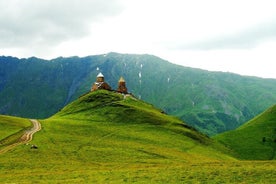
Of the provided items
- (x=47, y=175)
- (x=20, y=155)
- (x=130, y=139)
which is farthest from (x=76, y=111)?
(x=47, y=175)

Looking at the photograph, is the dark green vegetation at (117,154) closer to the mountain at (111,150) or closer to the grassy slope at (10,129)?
the mountain at (111,150)

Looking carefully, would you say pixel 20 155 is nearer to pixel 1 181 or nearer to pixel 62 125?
pixel 1 181

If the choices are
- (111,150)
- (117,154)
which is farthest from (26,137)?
(117,154)

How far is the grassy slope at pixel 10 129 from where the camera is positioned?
9832 cm

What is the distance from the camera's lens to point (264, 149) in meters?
184

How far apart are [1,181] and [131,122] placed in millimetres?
96866

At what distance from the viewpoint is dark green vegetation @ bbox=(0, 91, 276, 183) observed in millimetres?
53969

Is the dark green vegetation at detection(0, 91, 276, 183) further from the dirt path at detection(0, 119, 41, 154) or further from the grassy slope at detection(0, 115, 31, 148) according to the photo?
the grassy slope at detection(0, 115, 31, 148)

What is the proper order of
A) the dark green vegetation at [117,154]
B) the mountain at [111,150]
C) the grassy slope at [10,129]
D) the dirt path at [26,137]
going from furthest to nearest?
the grassy slope at [10,129], the dirt path at [26,137], the mountain at [111,150], the dark green vegetation at [117,154]

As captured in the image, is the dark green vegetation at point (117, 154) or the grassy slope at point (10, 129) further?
the grassy slope at point (10, 129)

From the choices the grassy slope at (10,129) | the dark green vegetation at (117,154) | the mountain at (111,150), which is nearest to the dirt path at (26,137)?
the grassy slope at (10,129)

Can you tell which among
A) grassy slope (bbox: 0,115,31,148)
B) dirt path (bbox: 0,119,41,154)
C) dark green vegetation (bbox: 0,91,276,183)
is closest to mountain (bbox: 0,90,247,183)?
dark green vegetation (bbox: 0,91,276,183)

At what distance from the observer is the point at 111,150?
94125 mm

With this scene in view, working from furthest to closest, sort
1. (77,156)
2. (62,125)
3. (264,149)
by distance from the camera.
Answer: (264,149) < (62,125) < (77,156)
